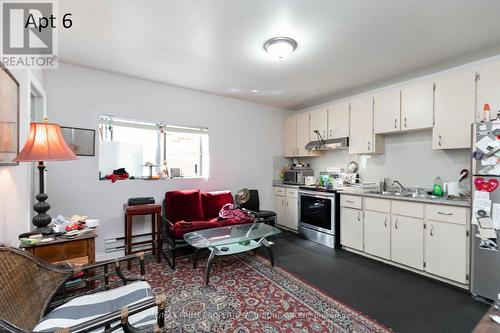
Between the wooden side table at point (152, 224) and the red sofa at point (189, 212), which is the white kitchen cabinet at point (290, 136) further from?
the wooden side table at point (152, 224)

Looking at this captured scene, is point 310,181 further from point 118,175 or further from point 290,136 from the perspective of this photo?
point 118,175

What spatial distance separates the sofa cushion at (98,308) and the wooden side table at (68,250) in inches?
20.9

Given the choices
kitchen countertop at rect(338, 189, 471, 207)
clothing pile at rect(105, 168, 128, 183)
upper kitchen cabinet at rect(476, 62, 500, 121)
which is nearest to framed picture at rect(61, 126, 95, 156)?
clothing pile at rect(105, 168, 128, 183)

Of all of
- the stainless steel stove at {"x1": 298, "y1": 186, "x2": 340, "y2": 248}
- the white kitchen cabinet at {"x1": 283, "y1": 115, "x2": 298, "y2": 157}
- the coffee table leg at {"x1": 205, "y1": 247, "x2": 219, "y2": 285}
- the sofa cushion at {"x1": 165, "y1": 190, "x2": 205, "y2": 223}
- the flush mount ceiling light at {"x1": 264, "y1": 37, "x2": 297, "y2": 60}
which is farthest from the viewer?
the white kitchen cabinet at {"x1": 283, "y1": 115, "x2": 298, "y2": 157}

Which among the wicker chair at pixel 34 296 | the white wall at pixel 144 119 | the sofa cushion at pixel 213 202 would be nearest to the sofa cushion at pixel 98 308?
the wicker chair at pixel 34 296

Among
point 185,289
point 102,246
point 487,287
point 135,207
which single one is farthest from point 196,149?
point 487,287

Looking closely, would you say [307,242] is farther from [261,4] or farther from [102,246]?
[261,4]

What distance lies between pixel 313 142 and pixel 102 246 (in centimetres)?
380

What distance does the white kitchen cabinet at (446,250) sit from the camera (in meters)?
2.37

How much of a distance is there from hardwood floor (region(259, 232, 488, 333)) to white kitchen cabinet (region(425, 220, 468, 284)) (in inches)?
5.9

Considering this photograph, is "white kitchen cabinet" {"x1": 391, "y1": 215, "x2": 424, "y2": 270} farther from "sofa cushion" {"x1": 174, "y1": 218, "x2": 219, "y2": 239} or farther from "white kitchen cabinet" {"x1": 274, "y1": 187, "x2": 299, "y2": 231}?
"sofa cushion" {"x1": 174, "y1": 218, "x2": 219, "y2": 239}

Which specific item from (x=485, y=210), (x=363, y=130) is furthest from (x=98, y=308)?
(x=363, y=130)

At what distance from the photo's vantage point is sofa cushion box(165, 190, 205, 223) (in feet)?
11.1

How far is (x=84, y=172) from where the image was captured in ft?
9.96
